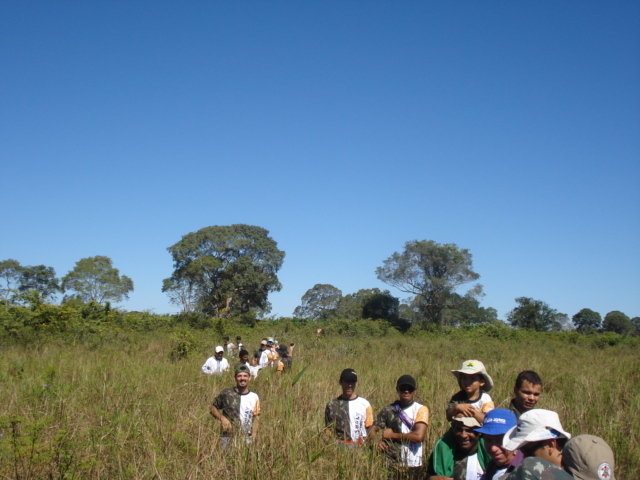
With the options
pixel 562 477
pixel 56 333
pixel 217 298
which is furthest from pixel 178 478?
pixel 217 298

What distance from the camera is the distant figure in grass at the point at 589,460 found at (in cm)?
175

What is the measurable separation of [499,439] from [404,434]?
131 centimetres

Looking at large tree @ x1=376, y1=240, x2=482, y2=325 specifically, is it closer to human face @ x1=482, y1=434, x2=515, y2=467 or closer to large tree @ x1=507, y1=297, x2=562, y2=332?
large tree @ x1=507, y1=297, x2=562, y2=332

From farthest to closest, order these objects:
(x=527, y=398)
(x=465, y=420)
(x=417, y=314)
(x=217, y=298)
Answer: (x=417, y=314) → (x=217, y=298) → (x=527, y=398) → (x=465, y=420)

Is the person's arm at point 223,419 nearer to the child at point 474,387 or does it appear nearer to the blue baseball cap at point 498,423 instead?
the child at point 474,387

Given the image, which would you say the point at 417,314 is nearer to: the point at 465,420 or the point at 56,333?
the point at 56,333

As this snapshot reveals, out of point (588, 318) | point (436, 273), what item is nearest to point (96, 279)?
point (436, 273)

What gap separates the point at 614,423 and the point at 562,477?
4701 millimetres

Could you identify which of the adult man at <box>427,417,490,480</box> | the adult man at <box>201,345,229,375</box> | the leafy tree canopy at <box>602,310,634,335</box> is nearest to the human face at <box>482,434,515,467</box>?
the adult man at <box>427,417,490,480</box>

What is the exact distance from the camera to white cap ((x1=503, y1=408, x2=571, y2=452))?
6.98ft

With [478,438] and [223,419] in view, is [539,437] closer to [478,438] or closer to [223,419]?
[478,438]

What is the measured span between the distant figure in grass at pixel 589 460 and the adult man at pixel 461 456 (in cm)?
114

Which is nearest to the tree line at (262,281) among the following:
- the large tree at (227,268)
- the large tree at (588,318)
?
the large tree at (227,268)

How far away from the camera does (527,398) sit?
342cm
